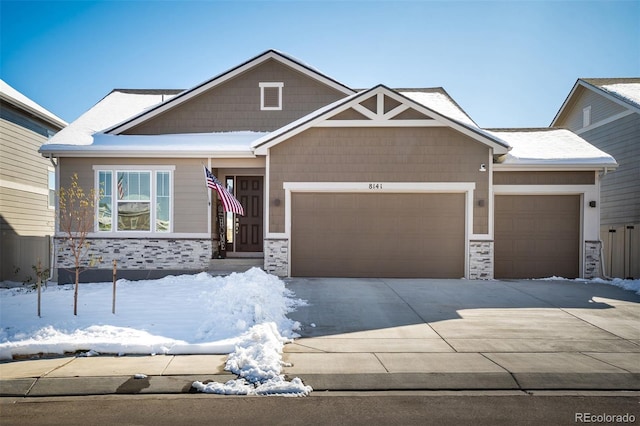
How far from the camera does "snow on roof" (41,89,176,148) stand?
13.3 metres

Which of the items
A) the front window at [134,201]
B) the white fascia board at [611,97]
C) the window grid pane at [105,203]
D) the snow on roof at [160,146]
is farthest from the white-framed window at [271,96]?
the white fascia board at [611,97]

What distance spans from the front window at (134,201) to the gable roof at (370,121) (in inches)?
129

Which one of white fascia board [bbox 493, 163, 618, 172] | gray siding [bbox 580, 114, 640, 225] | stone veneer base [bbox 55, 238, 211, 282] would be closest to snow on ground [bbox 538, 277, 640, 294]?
white fascia board [bbox 493, 163, 618, 172]

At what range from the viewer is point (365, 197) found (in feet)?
41.3

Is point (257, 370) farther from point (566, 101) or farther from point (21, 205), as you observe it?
point (566, 101)

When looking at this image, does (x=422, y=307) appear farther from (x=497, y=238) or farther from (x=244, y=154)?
(x=244, y=154)

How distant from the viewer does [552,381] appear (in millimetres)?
5203

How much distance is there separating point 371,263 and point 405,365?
692 cm

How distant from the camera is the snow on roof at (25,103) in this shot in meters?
15.3

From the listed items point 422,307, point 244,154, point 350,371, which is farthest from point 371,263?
point 350,371

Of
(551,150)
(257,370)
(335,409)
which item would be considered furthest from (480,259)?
(335,409)

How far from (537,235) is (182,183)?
35.9ft

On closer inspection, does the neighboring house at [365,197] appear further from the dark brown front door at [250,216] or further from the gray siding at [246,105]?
the gray siding at [246,105]

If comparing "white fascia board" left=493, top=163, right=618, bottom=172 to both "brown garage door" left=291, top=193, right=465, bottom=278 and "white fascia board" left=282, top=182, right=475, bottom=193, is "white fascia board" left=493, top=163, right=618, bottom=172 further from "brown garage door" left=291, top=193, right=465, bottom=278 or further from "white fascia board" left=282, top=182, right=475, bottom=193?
"brown garage door" left=291, top=193, right=465, bottom=278
